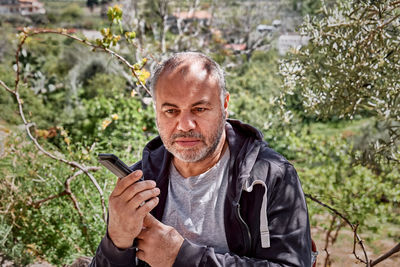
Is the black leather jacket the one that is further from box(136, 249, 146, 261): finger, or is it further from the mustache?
the mustache

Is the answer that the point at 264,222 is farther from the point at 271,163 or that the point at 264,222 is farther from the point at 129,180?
the point at 129,180

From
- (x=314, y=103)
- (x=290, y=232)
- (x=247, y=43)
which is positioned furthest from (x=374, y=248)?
(x=247, y=43)

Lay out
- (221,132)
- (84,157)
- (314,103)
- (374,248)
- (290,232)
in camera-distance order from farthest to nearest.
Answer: (374,248)
(84,157)
(314,103)
(221,132)
(290,232)

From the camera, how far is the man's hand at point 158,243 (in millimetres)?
1210

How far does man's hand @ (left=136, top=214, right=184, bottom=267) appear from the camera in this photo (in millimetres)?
1210

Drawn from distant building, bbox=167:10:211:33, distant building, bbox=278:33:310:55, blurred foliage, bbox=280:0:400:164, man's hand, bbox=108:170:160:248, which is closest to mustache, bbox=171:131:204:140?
man's hand, bbox=108:170:160:248

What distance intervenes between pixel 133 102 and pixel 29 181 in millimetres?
2532

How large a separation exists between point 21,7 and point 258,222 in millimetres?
12175

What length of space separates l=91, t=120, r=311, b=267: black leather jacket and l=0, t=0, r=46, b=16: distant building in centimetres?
1178

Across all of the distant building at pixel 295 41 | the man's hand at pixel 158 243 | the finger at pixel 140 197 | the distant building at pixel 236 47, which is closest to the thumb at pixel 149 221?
the man's hand at pixel 158 243

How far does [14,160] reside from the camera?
3084mm

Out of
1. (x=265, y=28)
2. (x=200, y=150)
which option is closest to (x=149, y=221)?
(x=200, y=150)

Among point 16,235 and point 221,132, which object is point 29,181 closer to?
point 16,235

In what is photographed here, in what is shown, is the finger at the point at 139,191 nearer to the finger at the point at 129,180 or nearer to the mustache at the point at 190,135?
the finger at the point at 129,180
